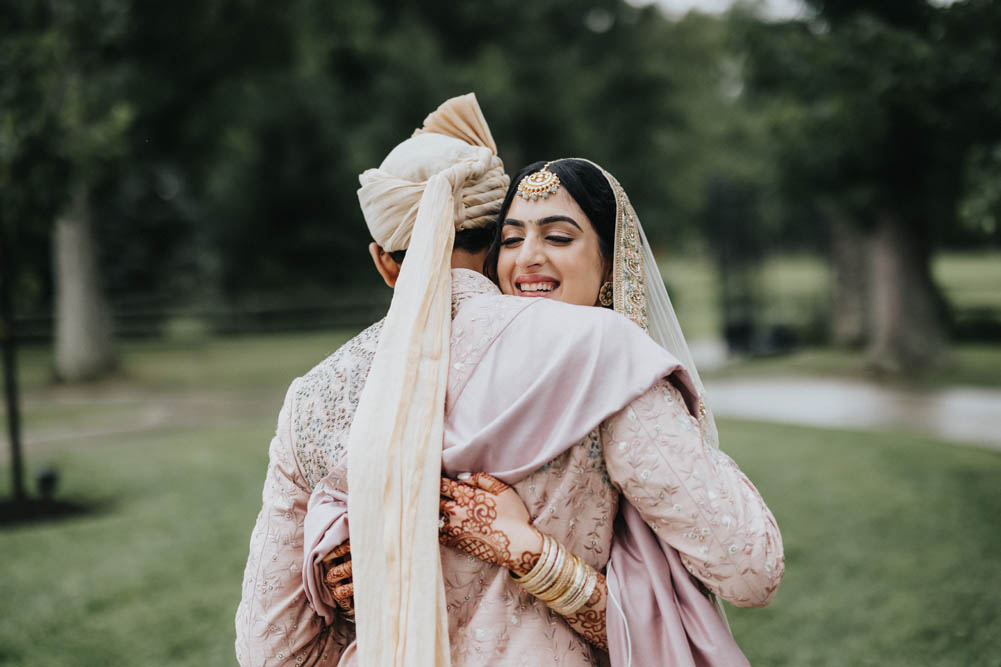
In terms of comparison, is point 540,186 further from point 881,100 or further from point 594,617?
point 881,100

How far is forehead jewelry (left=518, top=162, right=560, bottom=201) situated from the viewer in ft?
5.99

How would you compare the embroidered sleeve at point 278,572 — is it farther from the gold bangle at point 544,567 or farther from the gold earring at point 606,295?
the gold earring at point 606,295

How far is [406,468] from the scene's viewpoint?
155 centimetres

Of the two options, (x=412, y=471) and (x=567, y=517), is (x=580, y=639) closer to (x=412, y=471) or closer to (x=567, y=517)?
(x=567, y=517)

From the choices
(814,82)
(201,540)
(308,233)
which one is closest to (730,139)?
(308,233)

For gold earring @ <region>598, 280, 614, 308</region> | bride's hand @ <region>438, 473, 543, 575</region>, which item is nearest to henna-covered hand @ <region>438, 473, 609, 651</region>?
bride's hand @ <region>438, 473, 543, 575</region>

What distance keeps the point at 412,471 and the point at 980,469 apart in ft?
25.2

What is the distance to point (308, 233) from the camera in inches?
966

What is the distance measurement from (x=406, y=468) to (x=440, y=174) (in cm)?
56

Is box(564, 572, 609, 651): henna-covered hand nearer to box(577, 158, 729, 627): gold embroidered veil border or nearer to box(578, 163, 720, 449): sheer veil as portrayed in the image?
box(577, 158, 729, 627): gold embroidered veil border

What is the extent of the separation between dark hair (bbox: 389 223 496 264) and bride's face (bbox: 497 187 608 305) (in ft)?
0.14

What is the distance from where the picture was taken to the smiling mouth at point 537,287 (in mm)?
1872

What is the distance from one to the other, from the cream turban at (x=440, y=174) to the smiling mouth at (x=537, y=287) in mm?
158

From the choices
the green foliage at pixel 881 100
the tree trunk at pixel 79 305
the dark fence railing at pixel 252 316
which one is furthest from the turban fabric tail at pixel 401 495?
the dark fence railing at pixel 252 316
